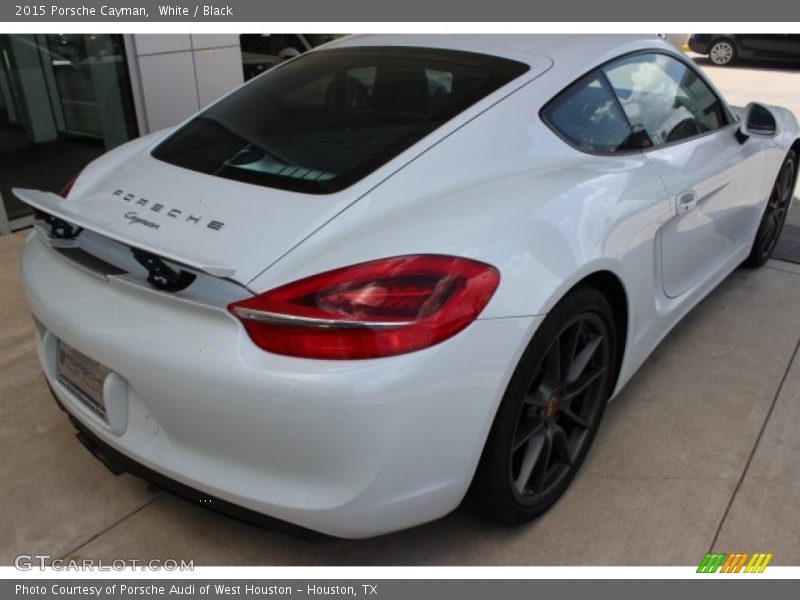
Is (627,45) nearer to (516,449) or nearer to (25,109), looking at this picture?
(516,449)

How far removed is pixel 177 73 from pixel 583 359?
4916 millimetres

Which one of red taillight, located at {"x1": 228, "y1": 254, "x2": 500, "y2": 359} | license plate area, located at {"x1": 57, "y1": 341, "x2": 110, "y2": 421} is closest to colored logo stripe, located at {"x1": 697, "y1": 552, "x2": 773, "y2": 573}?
red taillight, located at {"x1": 228, "y1": 254, "x2": 500, "y2": 359}

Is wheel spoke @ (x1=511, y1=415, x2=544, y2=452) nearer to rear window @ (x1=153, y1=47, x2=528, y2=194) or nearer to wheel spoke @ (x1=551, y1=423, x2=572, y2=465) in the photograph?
wheel spoke @ (x1=551, y1=423, x2=572, y2=465)

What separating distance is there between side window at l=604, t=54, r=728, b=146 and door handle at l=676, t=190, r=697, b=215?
0.23 m

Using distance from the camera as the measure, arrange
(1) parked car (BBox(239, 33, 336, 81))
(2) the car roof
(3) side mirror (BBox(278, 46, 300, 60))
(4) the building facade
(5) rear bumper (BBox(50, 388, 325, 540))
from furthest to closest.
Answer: (3) side mirror (BBox(278, 46, 300, 60)), (1) parked car (BBox(239, 33, 336, 81)), (4) the building facade, (2) the car roof, (5) rear bumper (BBox(50, 388, 325, 540))

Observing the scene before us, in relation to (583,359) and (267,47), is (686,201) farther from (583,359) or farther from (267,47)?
(267,47)

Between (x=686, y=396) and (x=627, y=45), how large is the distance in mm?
1499

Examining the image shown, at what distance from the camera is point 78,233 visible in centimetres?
207

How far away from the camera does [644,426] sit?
112 inches

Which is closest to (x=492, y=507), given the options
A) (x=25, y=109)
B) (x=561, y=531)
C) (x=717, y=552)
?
(x=561, y=531)

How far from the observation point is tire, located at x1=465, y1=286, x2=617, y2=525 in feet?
6.47

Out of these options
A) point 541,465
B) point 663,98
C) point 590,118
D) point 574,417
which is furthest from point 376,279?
point 663,98

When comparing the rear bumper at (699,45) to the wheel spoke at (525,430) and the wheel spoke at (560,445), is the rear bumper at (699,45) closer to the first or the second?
the wheel spoke at (560,445)

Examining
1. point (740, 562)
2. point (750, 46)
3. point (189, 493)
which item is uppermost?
point (189, 493)
